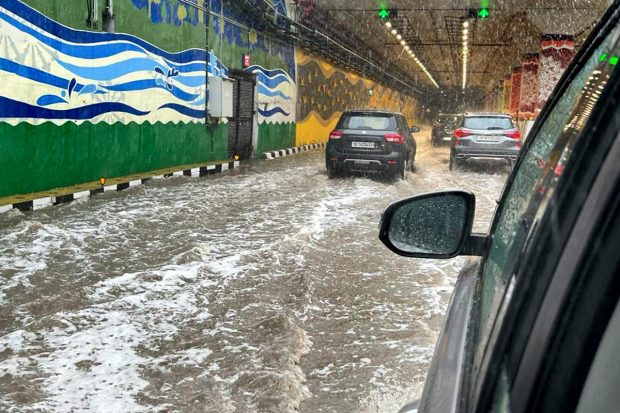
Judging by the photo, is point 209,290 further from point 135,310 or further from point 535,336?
point 535,336

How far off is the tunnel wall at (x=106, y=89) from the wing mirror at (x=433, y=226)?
9.30 m

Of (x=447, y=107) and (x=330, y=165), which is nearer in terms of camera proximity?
(x=330, y=165)

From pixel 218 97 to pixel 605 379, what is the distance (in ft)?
55.3

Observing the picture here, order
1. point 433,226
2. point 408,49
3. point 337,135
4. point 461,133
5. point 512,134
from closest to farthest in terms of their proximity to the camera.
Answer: point 433,226, point 337,135, point 512,134, point 461,133, point 408,49

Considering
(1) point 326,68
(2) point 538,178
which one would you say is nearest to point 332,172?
(2) point 538,178

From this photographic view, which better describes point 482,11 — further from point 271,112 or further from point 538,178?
→ point 538,178

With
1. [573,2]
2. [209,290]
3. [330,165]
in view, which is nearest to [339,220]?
[209,290]

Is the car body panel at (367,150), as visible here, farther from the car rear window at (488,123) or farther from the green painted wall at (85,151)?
the green painted wall at (85,151)

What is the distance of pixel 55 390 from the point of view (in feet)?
11.2

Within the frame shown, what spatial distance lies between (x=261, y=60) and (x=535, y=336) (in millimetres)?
21493

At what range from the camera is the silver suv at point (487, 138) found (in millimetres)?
16875

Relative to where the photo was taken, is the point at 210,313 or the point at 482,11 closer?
the point at 210,313

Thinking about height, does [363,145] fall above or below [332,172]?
above

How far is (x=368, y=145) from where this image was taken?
1434 cm
